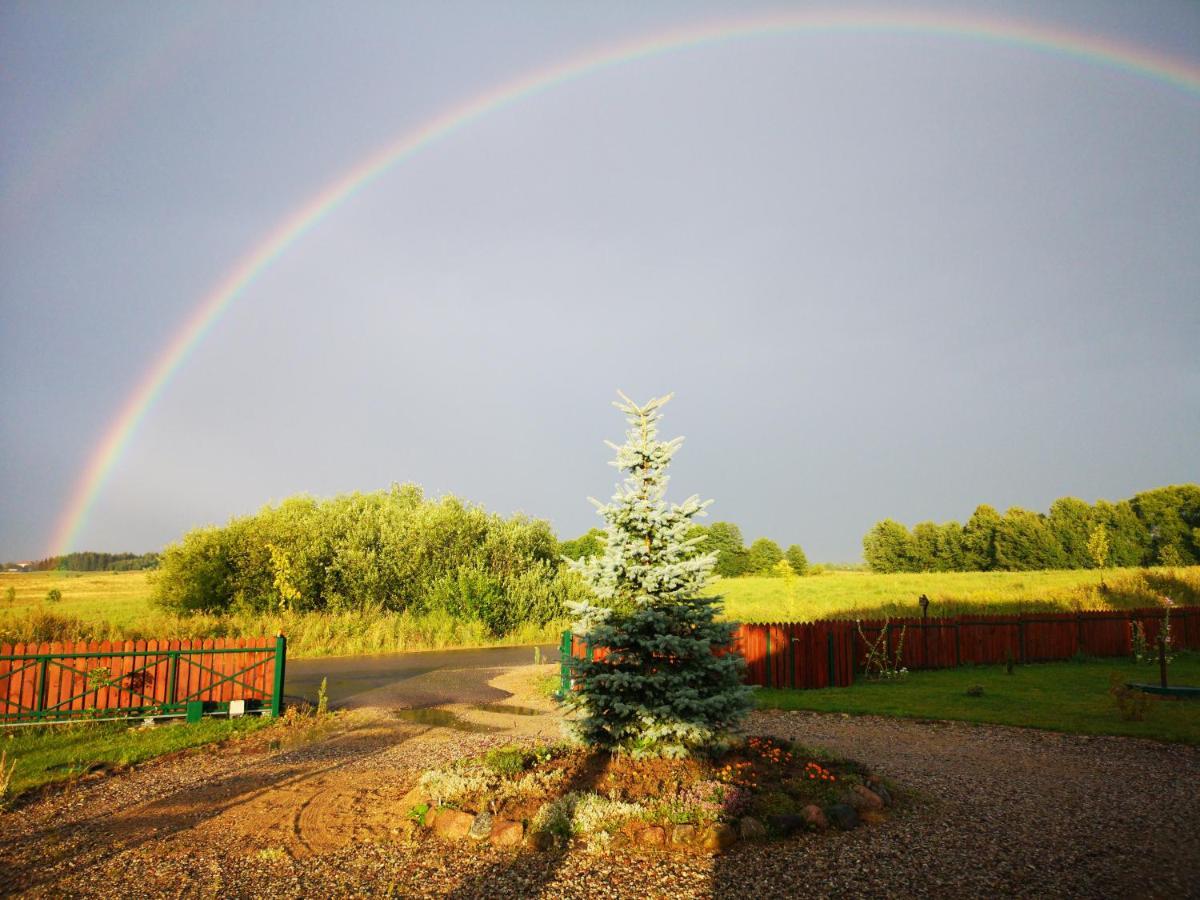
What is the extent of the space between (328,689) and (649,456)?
511 inches

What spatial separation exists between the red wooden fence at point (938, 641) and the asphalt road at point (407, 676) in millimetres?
3082

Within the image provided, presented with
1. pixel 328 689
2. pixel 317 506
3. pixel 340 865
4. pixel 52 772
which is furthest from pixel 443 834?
pixel 317 506

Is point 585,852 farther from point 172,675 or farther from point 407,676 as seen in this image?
point 407,676

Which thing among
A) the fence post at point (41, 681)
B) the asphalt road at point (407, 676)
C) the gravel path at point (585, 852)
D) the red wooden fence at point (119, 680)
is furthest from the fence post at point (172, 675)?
the gravel path at point (585, 852)

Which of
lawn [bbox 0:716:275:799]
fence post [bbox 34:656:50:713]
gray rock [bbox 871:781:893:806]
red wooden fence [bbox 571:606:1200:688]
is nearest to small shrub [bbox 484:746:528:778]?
gray rock [bbox 871:781:893:806]

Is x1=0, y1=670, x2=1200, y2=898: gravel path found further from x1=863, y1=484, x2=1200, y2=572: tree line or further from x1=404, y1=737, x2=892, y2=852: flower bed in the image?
x1=863, y1=484, x2=1200, y2=572: tree line

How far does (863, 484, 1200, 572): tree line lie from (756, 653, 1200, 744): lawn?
221 ft

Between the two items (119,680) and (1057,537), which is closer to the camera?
(119,680)

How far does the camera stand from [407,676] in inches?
798

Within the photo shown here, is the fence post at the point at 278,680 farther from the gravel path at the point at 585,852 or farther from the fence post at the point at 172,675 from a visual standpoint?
the gravel path at the point at 585,852

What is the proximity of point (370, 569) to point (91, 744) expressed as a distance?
2066 cm

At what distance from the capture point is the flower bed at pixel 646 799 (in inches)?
275

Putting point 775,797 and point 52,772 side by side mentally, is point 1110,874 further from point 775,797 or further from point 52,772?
point 52,772

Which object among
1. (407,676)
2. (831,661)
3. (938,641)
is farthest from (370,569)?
(938,641)
